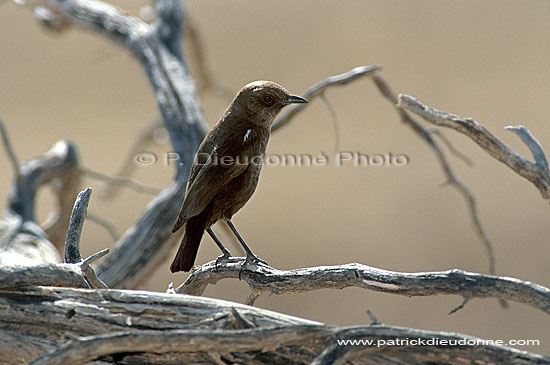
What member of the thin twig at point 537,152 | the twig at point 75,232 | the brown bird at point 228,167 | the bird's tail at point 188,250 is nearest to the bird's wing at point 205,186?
the brown bird at point 228,167

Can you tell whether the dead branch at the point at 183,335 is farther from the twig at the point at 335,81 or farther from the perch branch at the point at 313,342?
the twig at the point at 335,81

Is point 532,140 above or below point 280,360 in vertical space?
above

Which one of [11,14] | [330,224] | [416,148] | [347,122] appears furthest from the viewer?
[11,14]

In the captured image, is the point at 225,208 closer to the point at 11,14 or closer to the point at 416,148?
the point at 416,148

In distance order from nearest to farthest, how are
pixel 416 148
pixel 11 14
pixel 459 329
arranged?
pixel 459 329
pixel 416 148
pixel 11 14

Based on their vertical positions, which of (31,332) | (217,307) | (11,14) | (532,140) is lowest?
(31,332)

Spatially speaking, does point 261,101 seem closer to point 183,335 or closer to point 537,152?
point 537,152

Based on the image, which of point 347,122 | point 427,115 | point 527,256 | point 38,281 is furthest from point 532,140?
point 347,122

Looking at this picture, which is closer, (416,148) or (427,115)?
(427,115)
